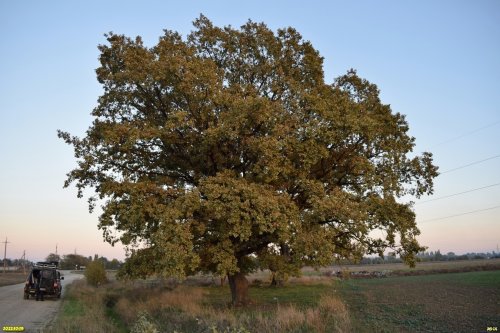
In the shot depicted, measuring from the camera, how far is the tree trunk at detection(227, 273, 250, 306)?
906 inches

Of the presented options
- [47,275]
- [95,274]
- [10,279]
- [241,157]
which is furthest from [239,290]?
[10,279]

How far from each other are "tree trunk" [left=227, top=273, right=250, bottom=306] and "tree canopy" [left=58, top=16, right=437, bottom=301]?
173 centimetres

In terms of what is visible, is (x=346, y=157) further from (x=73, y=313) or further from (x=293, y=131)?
(x=73, y=313)

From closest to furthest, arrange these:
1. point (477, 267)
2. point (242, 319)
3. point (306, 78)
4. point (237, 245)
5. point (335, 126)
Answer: point (242, 319), point (335, 126), point (237, 245), point (306, 78), point (477, 267)

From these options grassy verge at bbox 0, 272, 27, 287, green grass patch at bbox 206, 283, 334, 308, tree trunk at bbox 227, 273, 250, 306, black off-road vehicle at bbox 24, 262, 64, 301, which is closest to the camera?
tree trunk at bbox 227, 273, 250, 306

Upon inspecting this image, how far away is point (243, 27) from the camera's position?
23.0 metres

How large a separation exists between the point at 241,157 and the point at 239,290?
7.31 meters

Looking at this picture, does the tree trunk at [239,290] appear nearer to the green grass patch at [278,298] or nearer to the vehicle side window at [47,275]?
the green grass patch at [278,298]

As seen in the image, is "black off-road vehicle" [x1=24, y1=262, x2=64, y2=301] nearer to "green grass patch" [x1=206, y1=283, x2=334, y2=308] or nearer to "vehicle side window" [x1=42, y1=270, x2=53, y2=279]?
"vehicle side window" [x1=42, y1=270, x2=53, y2=279]

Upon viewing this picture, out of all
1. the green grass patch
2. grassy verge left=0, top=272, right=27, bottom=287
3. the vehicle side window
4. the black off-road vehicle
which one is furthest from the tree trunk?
grassy verge left=0, top=272, right=27, bottom=287

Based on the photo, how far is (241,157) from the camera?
848 inches

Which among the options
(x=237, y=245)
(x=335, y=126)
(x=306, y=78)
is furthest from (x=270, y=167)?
(x=306, y=78)

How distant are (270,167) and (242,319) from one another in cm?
609

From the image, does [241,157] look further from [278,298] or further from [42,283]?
[42,283]
